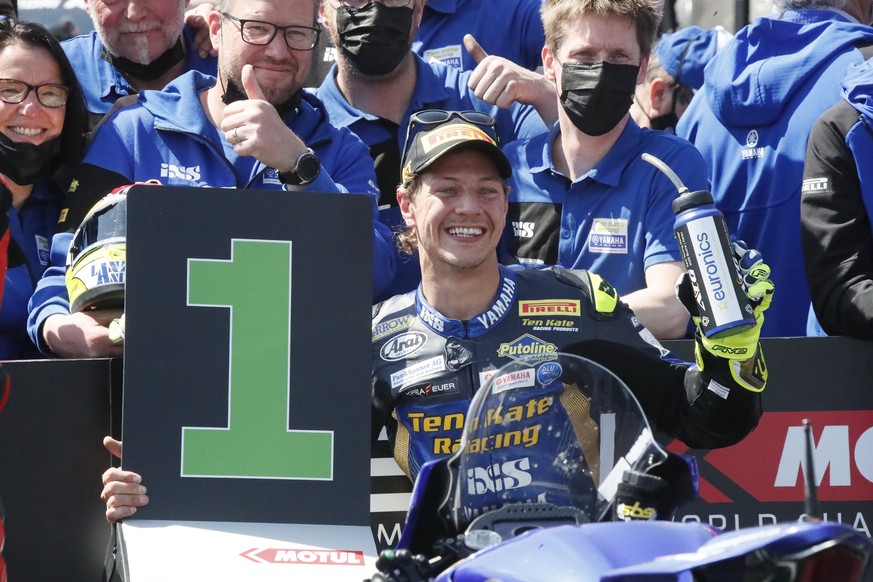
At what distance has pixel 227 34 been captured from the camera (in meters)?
4.81

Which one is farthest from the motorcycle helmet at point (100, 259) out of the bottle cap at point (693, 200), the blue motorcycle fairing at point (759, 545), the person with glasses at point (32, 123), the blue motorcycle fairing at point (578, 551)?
the blue motorcycle fairing at point (759, 545)

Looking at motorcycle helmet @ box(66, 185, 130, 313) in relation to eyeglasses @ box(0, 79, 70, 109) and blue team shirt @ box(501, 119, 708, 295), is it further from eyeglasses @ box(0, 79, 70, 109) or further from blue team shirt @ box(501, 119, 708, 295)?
blue team shirt @ box(501, 119, 708, 295)

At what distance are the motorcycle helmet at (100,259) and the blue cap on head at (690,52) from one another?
3.47 m

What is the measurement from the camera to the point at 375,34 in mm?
5250

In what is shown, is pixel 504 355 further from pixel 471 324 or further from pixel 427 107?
pixel 427 107

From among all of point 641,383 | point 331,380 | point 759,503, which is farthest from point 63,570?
point 759,503

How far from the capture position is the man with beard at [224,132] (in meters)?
4.73

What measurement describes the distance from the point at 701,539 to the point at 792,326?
271cm

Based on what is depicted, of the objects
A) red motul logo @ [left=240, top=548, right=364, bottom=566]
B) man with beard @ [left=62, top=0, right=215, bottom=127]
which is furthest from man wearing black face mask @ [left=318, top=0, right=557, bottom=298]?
red motul logo @ [left=240, top=548, right=364, bottom=566]

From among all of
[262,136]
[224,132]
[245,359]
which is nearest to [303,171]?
[262,136]

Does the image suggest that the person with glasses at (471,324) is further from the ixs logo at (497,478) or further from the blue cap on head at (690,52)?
the blue cap on head at (690,52)

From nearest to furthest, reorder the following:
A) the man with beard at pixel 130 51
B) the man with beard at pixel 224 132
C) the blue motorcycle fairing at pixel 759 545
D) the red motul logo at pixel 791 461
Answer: the blue motorcycle fairing at pixel 759 545
the red motul logo at pixel 791 461
the man with beard at pixel 224 132
the man with beard at pixel 130 51

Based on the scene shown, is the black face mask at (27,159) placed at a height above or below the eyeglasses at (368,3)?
below

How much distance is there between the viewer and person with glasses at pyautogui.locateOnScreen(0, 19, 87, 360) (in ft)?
16.0
